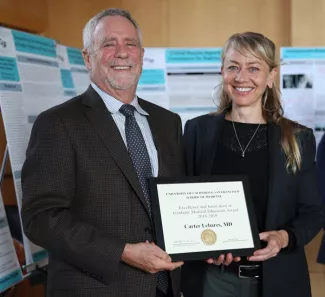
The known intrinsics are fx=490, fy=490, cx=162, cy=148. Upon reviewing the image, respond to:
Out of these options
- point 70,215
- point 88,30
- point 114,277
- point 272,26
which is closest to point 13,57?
point 88,30

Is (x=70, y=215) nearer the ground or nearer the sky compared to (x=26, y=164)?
nearer the ground

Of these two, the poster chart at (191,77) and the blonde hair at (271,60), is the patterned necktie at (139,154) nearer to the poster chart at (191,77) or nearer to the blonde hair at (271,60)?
the blonde hair at (271,60)

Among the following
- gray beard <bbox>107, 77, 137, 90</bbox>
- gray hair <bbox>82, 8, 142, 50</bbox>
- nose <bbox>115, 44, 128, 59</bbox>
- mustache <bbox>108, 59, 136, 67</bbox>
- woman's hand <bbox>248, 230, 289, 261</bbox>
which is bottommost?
woman's hand <bbox>248, 230, 289, 261</bbox>

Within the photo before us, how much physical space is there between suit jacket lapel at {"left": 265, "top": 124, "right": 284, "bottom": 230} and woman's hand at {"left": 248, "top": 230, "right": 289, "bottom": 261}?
7 cm

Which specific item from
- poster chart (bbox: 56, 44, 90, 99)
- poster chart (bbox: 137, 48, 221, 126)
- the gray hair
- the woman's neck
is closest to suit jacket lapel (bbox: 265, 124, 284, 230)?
the woman's neck

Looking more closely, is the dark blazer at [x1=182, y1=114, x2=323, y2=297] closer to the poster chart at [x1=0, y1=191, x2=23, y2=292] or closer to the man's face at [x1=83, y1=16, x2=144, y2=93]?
the man's face at [x1=83, y1=16, x2=144, y2=93]

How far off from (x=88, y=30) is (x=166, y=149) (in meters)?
0.61

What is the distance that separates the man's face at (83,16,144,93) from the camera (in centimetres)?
202

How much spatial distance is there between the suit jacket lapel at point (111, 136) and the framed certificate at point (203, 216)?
85 mm

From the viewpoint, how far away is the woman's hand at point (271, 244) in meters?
2.02

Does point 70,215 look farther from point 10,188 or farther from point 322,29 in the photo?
point 322,29

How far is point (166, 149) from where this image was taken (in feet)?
6.90

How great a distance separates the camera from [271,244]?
2066 mm

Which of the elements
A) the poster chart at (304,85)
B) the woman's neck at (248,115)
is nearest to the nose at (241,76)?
the woman's neck at (248,115)
